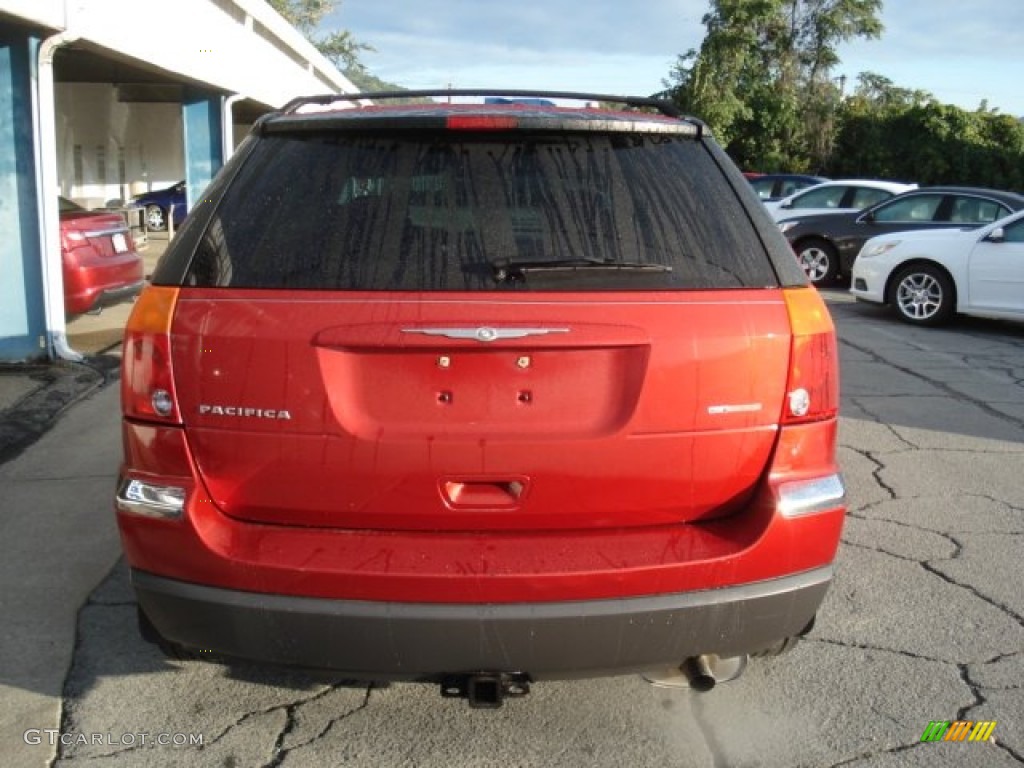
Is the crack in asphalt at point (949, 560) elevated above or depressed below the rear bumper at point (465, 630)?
below

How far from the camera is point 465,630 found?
246 cm

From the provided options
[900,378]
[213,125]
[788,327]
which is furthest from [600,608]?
[213,125]

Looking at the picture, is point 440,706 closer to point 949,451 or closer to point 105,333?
point 949,451

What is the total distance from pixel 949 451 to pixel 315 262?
482cm

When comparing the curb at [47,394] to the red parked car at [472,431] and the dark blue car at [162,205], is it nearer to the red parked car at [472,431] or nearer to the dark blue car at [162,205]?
the red parked car at [472,431]

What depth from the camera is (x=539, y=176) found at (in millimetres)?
2787

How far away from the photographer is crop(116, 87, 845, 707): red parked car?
250 centimetres

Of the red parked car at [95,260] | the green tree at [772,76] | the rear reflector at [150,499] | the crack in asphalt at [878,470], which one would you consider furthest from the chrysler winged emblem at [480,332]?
the green tree at [772,76]

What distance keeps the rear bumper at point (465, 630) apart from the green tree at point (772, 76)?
34.3 metres

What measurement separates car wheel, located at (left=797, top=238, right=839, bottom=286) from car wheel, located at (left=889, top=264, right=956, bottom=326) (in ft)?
11.4

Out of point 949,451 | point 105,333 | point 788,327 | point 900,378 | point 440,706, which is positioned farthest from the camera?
point 105,333

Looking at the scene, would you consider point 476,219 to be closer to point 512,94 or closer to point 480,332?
point 480,332

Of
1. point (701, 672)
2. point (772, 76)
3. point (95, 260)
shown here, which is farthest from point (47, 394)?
point (772, 76)

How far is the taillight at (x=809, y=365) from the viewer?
8.82ft
